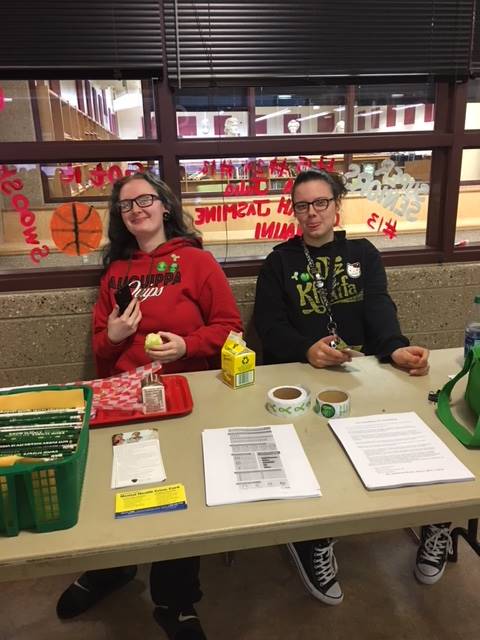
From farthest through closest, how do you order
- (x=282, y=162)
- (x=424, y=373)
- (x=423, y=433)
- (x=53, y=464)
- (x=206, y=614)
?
(x=282, y=162), (x=206, y=614), (x=424, y=373), (x=423, y=433), (x=53, y=464)

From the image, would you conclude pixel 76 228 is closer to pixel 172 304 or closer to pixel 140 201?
pixel 140 201

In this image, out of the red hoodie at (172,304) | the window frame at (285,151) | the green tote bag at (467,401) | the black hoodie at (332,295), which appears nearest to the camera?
the green tote bag at (467,401)

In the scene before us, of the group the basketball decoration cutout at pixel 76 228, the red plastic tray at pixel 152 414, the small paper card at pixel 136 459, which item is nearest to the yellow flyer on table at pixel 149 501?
the small paper card at pixel 136 459

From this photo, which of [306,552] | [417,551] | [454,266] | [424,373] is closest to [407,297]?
[454,266]

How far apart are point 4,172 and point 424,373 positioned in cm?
171

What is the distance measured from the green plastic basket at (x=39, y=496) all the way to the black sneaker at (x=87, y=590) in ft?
2.56

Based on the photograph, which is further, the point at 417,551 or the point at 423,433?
the point at 417,551

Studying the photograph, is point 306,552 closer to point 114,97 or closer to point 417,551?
point 417,551

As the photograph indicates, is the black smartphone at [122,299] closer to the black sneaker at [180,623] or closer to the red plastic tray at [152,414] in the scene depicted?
the red plastic tray at [152,414]

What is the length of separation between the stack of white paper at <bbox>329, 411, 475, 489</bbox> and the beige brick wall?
1.04m

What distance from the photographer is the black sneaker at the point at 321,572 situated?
1597mm

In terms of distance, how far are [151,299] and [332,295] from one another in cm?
64

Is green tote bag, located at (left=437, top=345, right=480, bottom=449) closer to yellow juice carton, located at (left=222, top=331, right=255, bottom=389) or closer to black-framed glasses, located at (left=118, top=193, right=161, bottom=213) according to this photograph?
yellow juice carton, located at (left=222, top=331, right=255, bottom=389)

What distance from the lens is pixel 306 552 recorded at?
1.64 m
